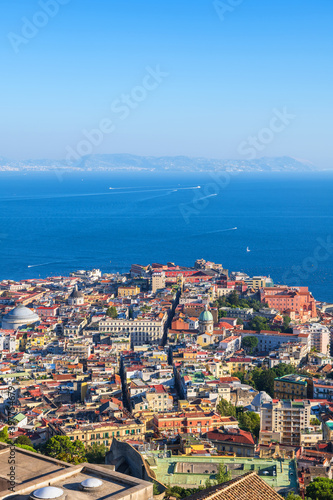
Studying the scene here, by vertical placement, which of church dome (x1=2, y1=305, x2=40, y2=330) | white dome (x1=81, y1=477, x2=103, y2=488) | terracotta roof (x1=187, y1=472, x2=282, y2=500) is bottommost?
terracotta roof (x1=187, y1=472, x2=282, y2=500)

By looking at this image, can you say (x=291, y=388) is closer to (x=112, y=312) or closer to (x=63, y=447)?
(x=63, y=447)

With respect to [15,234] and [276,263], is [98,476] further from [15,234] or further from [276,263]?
Result: [15,234]

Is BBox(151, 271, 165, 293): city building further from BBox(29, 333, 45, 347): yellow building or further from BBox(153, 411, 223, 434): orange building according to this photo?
→ BBox(153, 411, 223, 434): orange building

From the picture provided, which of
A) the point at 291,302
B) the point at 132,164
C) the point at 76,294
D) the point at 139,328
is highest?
the point at 132,164

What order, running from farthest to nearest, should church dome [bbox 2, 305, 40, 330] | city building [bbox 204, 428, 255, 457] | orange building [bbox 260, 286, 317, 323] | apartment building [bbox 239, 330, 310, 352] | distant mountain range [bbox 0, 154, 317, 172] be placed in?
1. distant mountain range [bbox 0, 154, 317, 172]
2. orange building [bbox 260, 286, 317, 323]
3. church dome [bbox 2, 305, 40, 330]
4. apartment building [bbox 239, 330, 310, 352]
5. city building [bbox 204, 428, 255, 457]

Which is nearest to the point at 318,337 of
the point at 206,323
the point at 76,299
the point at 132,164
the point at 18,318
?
the point at 206,323

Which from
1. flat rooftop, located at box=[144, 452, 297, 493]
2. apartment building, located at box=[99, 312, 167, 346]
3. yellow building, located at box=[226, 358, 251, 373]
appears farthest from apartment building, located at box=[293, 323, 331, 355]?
flat rooftop, located at box=[144, 452, 297, 493]

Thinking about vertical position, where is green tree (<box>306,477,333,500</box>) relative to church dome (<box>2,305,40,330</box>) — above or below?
below
